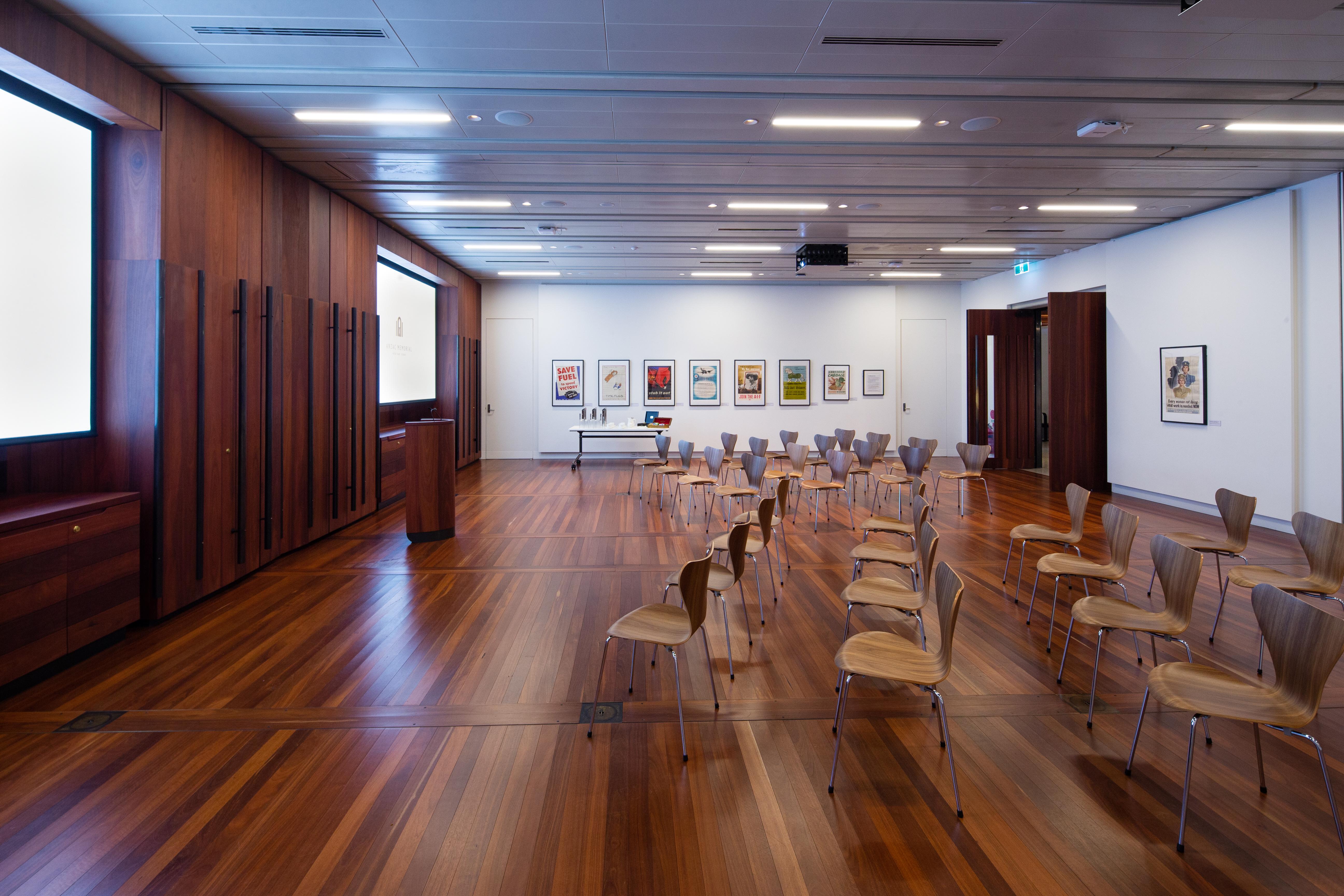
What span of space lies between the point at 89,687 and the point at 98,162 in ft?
11.3

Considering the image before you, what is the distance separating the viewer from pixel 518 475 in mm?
11914

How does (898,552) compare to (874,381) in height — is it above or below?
below

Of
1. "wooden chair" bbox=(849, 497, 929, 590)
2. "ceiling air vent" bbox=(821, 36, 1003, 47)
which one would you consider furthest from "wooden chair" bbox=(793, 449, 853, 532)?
"ceiling air vent" bbox=(821, 36, 1003, 47)

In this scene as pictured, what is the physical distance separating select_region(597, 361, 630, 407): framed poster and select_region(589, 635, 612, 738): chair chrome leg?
10.7m

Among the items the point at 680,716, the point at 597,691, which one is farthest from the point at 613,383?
the point at 680,716

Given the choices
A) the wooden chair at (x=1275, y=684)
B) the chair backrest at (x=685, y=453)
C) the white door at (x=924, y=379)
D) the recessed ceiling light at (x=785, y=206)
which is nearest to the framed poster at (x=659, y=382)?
the chair backrest at (x=685, y=453)

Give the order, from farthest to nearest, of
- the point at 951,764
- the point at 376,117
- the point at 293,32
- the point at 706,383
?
1. the point at 706,383
2. the point at 376,117
3. the point at 293,32
4. the point at 951,764

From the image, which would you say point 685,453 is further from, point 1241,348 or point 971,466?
point 1241,348

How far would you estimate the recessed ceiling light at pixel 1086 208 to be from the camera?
8.17m

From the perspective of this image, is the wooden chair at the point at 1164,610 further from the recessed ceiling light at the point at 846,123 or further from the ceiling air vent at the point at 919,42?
the recessed ceiling light at the point at 846,123

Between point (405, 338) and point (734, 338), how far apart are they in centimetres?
707

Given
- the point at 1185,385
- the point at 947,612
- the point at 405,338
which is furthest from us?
the point at 405,338

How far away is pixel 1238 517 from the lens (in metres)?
4.53

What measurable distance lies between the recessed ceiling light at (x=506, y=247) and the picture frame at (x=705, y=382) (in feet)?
15.5
